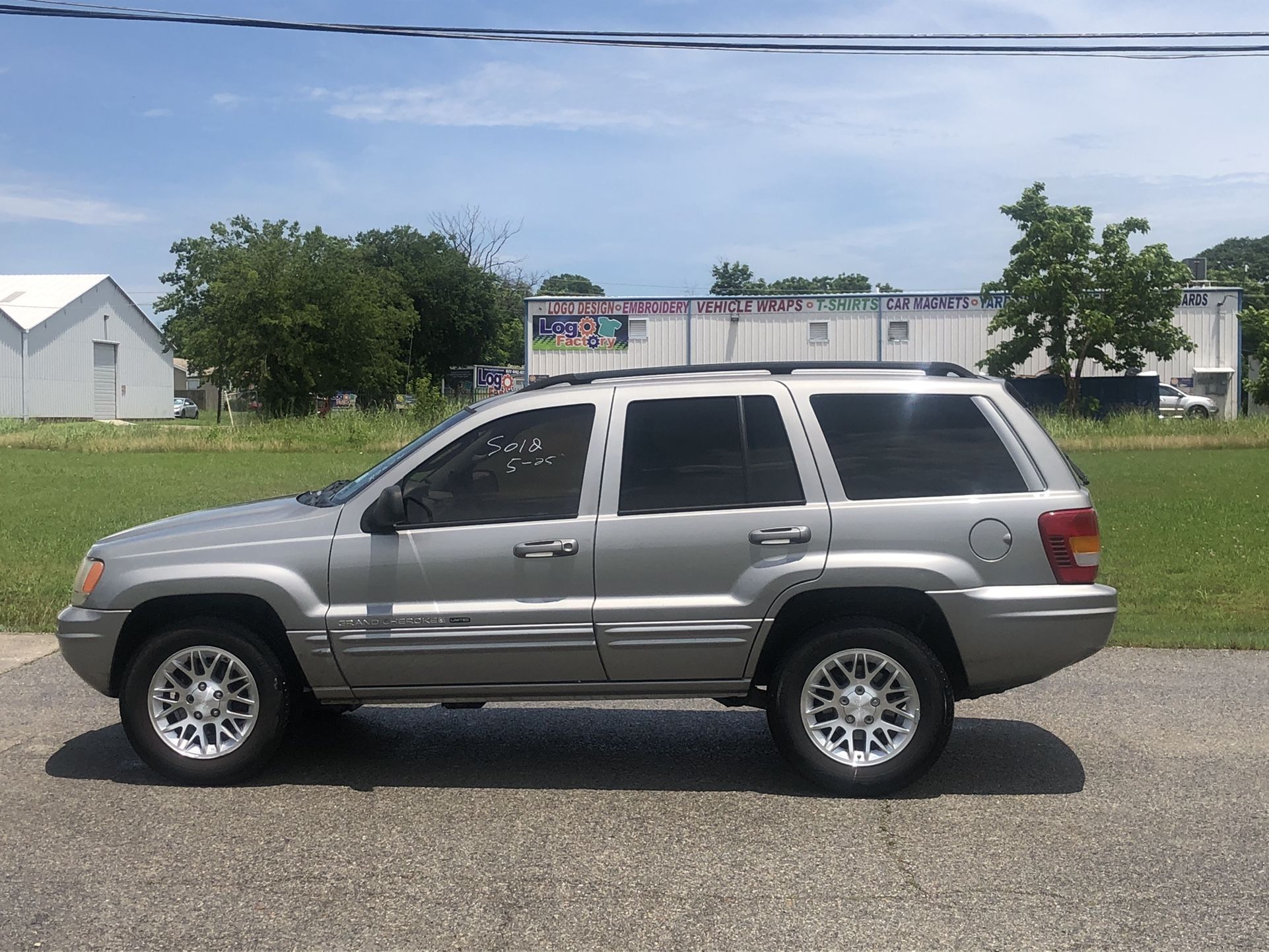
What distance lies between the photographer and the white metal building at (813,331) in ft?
171

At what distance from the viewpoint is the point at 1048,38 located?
16750 millimetres

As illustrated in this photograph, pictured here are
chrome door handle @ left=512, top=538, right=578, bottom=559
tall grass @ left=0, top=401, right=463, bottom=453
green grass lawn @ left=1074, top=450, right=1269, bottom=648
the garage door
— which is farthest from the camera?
the garage door

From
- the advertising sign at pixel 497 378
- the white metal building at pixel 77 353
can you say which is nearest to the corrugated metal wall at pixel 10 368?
the white metal building at pixel 77 353

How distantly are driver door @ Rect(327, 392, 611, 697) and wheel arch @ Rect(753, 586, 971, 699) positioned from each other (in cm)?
81

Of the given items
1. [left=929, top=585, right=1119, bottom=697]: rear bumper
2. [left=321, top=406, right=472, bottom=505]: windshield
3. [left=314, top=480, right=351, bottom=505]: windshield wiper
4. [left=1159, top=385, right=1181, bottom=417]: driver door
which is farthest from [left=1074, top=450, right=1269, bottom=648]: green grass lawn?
[left=1159, top=385, right=1181, bottom=417]: driver door

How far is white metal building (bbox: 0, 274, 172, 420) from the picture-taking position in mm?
71000

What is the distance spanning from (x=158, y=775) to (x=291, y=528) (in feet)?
4.59

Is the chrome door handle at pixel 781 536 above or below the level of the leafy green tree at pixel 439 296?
below

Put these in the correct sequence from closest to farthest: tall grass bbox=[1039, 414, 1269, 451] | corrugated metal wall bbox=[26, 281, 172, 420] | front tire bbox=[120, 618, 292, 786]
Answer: front tire bbox=[120, 618, 292, 786] < tall grass bbox=[1039, 414, 1269, 451] < corrugated metal wall bbox=[26, 281, 172, 420]

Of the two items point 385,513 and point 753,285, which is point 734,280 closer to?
point 753,285

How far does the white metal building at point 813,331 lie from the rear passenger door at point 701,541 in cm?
4472

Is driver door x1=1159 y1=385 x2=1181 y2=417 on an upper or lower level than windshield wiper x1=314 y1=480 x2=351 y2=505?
upper

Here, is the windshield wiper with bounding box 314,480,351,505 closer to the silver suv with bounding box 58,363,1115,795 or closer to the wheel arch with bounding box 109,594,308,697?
the silver suv with bounding box 58,363,1115,795

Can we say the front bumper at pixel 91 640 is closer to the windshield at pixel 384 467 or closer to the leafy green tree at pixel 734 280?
the windshield at pixel 384 467
